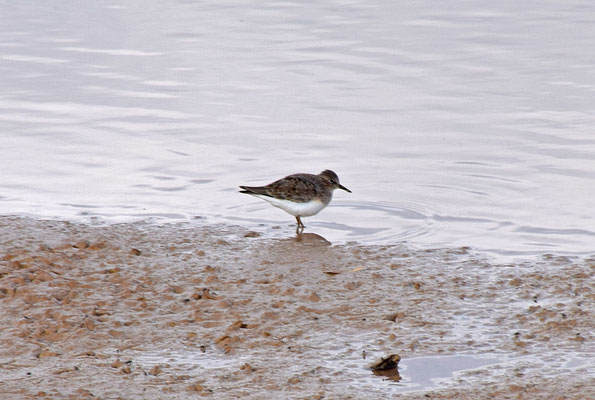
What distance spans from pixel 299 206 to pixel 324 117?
4359 mm

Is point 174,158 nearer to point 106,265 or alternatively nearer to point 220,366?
point 106,265

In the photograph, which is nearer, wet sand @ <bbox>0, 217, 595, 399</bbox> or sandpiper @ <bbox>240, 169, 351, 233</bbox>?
wet sand @ <bbox>0, 217, 595, 399</bbox>

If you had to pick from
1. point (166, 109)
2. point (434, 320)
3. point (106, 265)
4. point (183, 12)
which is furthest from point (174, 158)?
point (183, 12)

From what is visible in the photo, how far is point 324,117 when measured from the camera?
14.6m

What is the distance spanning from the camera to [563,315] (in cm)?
747

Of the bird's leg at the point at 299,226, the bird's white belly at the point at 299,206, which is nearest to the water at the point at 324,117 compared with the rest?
the bird's leg at the point at 299,226

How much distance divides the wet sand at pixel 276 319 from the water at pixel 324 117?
105 cm

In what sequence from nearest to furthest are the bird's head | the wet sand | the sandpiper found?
1. the wet sand
2. the sandpiper
3. the bird's head

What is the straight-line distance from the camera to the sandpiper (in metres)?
10.5

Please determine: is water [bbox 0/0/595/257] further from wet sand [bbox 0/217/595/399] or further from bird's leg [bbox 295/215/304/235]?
wet sand [bbox 0/217/595/399]

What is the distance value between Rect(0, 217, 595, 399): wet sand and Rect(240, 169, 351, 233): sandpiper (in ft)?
2.41

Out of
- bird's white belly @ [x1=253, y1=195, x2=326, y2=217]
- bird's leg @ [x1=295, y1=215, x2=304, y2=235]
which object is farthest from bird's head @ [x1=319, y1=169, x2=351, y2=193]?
bird's leg @ [x1=295, y1=215, x2=304, y2=235]

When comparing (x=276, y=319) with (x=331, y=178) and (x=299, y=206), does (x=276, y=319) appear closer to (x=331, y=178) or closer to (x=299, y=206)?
(x=299, y=206)

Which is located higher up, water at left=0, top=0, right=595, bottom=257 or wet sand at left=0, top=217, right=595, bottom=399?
water at left=0, top=0, right=595, bottom=257
